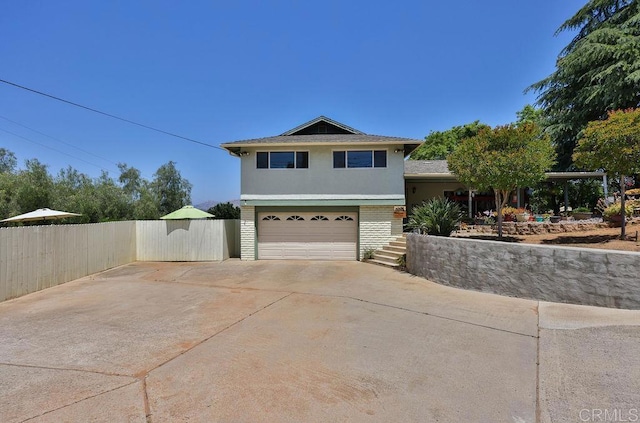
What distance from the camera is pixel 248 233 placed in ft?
46.7

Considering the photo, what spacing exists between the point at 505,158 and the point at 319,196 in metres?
6.84

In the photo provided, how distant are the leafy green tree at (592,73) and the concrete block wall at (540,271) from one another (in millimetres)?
16019

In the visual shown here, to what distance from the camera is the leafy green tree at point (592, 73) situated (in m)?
17.7

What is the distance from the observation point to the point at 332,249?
1430cm

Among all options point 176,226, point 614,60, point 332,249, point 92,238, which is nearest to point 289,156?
point 332,249

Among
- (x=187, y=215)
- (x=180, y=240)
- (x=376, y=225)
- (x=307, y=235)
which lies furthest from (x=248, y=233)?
(x=376, y=225)

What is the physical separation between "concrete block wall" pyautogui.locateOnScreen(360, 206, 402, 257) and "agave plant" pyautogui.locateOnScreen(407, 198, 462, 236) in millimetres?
1677

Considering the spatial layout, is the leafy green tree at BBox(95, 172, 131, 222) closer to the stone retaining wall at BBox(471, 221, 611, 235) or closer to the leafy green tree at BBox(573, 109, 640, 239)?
the stone retaining wall at BBox(471, 221, 611, 235)

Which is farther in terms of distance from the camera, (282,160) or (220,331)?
(282,160)

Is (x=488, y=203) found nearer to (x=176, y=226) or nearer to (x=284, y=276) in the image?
(x=284, y=276)

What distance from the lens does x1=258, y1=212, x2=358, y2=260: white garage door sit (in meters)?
14.3

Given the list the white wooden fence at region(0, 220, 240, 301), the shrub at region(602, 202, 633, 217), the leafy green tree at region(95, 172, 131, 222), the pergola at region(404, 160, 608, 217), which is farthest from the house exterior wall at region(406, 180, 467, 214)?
the leafy green tree at region(95, 172, 131, 222)

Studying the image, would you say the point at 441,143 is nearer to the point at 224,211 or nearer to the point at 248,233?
the point at 224,211

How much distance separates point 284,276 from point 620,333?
769 cm
